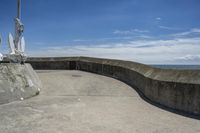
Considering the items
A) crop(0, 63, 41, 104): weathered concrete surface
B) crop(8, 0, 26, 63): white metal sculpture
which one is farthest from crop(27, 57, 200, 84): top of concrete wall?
crop(8, 0, 26, 63): white metal sculpture

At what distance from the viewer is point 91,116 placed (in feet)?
21.1

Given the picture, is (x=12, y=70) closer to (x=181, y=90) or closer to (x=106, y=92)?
(x=106, y=92)

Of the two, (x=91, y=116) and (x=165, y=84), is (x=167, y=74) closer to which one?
(x=165, y=84)

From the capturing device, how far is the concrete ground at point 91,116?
210 inches

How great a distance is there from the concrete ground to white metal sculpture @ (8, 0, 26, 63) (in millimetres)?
2817

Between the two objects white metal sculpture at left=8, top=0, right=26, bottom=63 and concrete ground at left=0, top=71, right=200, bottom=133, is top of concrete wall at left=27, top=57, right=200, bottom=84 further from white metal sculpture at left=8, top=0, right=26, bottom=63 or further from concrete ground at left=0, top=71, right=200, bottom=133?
white metal sculpture at left=8, top=0, right=26, bottom=63

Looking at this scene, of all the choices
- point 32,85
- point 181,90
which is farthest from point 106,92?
point 181,90

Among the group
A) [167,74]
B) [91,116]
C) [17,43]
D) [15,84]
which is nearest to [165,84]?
[167,74]

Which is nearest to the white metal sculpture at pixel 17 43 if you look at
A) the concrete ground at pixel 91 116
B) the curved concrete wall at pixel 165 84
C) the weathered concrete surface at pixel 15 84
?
the weathered concrete surface at pixel 15 84

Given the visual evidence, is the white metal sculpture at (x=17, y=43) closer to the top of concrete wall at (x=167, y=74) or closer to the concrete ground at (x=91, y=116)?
the concrete ground at (x=91, y=116)

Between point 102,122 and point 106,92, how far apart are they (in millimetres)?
4475

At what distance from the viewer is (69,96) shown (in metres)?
9.43

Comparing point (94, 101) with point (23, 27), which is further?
point (23, 27)

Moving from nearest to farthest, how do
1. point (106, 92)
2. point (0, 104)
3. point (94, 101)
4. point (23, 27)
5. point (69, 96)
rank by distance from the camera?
1. point (0, 104)
2. point (94, 101)
3. point (69, 96)
4. point (106, 92)
5. point (23, 27)
